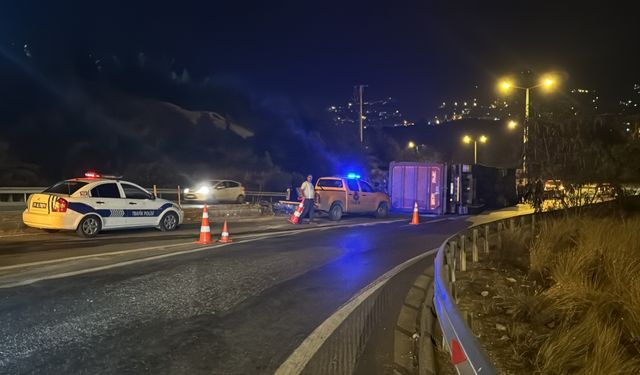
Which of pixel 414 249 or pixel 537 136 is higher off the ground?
pixel 537 136

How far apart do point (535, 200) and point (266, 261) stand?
9720 mm

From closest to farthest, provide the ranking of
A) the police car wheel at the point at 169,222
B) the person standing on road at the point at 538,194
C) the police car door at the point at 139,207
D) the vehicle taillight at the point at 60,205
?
the vehicle taillight at the point at 60,205, the police car door at the point at 139,207, the police car wheel at the point at 169,222, the person standing on road at the point at 538,194

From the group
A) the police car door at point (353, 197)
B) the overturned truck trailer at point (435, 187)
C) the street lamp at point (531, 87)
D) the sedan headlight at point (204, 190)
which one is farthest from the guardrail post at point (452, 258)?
the sedan headlight at point (204, 190)

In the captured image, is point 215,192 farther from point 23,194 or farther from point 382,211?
point 382,211

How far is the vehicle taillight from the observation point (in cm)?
1230

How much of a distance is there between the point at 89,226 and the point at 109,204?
29.6 inches

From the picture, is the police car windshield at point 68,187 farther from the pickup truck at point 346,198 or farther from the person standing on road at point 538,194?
the person standing on road at point 538,194

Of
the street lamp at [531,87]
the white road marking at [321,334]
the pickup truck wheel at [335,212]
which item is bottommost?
the white road marking at [321,334]

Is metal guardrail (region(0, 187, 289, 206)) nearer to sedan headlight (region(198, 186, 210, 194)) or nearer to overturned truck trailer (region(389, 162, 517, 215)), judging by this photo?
sedan headlight (region(198, 186, 210, 194))

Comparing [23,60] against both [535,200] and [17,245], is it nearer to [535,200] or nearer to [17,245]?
[17,245]

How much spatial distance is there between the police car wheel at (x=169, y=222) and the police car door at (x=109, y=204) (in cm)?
134

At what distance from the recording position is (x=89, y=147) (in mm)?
37750

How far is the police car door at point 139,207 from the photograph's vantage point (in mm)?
13883

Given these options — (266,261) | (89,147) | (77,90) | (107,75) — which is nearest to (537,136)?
(266,261)
